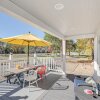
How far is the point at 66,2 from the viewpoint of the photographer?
124 inches

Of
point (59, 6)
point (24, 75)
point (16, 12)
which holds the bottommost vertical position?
point (24, 75)

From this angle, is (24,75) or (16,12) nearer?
(16,12)

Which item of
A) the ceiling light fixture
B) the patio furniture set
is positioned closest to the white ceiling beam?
the ceiling light fixture

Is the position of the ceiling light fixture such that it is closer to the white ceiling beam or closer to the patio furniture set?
the white ceiling beam

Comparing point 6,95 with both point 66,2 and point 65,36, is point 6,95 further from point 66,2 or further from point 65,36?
point 65,36

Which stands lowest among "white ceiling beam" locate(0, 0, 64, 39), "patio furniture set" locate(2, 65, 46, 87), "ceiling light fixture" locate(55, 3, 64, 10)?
"patio furniture set" locate(2, 65, 46, 87)

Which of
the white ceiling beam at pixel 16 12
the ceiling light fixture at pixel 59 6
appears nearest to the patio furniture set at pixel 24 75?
the white ceiling beam at pixel 16 12

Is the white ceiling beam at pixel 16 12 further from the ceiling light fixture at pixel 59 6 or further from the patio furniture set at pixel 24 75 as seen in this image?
the patio furniture set at pixel 24 75

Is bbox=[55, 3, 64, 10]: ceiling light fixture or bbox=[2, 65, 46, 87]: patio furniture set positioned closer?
bbox=[55, 3, 64, 10]: ceiling light fixture

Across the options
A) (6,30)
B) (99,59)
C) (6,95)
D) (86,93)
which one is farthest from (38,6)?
(6,30)

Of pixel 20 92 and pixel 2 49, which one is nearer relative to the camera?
pixel 20 92

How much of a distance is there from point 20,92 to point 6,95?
515mm

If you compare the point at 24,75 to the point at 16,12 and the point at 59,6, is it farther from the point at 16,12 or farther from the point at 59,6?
the point at 59,6

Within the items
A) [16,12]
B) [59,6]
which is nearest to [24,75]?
[16,12]
